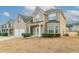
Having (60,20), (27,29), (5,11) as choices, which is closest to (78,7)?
(60,20)

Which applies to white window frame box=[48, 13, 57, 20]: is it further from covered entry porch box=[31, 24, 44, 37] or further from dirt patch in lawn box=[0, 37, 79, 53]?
dirt patch in lawn box=[0, 37, 79, 53]

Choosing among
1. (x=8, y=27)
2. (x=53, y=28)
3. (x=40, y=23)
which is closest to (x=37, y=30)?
(x=40, y=23)

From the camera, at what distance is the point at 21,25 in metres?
2.82

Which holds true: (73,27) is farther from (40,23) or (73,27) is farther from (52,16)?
(40,23)

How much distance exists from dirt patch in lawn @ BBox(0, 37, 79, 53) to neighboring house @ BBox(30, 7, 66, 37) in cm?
10

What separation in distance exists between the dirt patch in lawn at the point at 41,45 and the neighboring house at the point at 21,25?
0.32 feet

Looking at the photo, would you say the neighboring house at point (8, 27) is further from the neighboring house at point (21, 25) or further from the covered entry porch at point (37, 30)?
the covered entry porch at point (37, 30)

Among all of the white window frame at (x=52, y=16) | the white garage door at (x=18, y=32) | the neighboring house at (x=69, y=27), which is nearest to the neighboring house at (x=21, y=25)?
the white garage door at (x=18, y=32)

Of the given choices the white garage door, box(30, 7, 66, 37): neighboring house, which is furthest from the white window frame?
the white garage door

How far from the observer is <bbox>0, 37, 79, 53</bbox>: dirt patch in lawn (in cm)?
276

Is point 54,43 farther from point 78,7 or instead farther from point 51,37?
point 78,7

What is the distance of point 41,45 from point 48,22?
291 mm

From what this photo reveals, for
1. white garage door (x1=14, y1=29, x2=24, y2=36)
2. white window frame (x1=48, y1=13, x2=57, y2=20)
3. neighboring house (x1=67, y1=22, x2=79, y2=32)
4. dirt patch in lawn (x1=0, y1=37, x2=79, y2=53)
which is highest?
white window frame (x1=48, y1=13, x2=57, y2=20)
